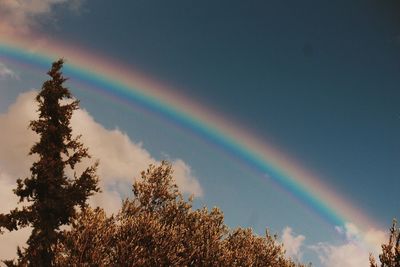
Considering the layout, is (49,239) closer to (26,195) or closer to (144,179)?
(26,195)

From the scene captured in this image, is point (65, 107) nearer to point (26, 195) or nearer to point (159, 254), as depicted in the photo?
point (26, 195)

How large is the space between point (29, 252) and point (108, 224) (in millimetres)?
6612

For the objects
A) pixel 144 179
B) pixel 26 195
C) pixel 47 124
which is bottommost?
pixel 26 195

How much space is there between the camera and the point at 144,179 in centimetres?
4422

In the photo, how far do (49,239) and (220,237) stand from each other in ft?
63.6

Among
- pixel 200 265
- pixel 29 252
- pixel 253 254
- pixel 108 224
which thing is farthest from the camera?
pixel 253 254

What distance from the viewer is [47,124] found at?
99.2 feet

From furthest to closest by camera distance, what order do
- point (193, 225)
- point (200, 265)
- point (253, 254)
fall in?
point (253, 254), point (193, 225), point (200, 265)

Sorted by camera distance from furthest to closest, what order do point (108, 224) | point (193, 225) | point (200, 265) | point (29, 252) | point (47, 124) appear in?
point (193, 225) → point (200, 265) → point (108, 224) → point (47, 124) → point (29, 252)

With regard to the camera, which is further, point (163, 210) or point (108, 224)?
point (163, 210)

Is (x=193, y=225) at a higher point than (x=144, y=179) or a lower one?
lower

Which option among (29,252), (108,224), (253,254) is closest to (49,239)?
(29,252)

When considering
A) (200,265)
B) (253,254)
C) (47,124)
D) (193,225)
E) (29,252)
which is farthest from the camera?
(253,254)

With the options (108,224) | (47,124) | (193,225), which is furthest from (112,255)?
(193,225)
